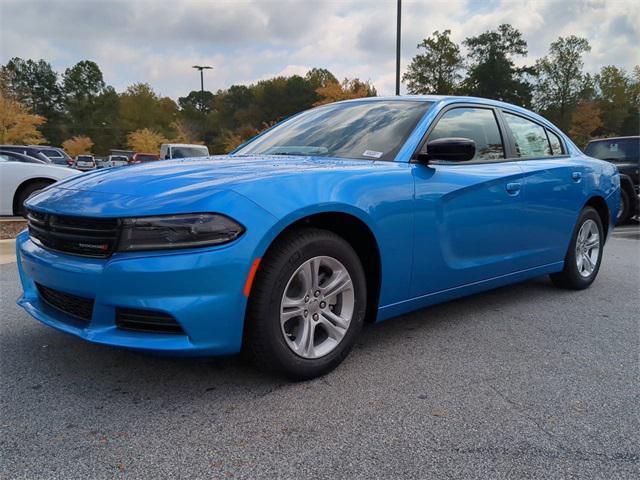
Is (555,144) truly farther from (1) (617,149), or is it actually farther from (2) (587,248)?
(1) (617,149)

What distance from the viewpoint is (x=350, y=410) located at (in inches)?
91.8

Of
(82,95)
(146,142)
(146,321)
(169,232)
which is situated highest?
(82,95)

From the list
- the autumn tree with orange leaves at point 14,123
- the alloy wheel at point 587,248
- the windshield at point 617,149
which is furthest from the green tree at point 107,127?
the alloy wheel at point 587,248

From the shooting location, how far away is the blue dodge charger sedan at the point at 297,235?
222cm

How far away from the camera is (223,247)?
2230mm

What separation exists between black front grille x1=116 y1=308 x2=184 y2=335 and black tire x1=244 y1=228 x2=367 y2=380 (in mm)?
332

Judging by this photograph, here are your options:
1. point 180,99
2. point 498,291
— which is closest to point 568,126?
point 498,291

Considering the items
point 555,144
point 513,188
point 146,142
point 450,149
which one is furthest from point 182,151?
point 146,142

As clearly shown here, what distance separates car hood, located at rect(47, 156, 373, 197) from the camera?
2377 mm

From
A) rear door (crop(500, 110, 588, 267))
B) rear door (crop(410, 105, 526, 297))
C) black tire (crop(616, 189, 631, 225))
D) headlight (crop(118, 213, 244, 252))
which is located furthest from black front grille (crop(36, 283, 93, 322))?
black tire (crop(616, 189, 631, 225))

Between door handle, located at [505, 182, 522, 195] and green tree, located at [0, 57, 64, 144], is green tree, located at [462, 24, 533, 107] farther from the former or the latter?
door handle, located at [505, 182, 522, 195]

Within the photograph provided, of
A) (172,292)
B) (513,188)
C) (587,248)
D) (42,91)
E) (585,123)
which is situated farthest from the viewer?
(42,91)

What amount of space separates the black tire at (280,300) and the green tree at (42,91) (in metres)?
72.0

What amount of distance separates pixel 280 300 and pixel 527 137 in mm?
2697
